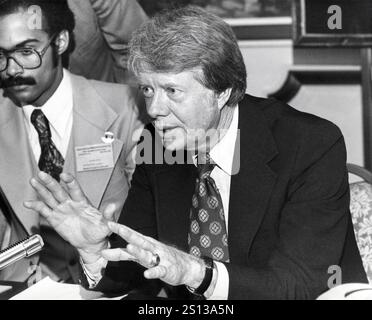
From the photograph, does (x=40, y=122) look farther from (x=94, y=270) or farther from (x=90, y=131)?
(x=94, y=270)

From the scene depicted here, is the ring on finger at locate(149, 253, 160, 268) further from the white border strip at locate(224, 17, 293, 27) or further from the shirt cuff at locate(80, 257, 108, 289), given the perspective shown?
the white border strip at locate(224, 17, 293, 27)

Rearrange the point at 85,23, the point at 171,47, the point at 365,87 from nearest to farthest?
the point at 171,47, the point at 85,23, the point at 365,87

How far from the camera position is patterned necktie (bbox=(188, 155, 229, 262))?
6.64 feet

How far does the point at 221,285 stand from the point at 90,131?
1235 mm

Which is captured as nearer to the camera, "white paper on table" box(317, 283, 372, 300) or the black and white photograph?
"white paper on table" box(317, 283, 372, 300)

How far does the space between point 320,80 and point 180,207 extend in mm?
1781

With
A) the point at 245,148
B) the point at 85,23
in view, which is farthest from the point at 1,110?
the point at 245,148

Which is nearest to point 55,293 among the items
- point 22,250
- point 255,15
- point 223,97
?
point 22,250

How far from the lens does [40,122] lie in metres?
2.72

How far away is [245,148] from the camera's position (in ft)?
6.63

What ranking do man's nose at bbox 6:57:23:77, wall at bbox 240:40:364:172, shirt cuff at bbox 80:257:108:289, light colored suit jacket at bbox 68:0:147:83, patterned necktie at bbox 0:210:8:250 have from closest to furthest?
1. shirt cuff at bbox 80:257:108:289
2. man's nose at bbox 6:57:23:77
3. patterned necktie at bbox 0:210:8:250
4. light colored suit jacket at bbox 68:0:147:83
5. wall at bbox 240:40:364:172

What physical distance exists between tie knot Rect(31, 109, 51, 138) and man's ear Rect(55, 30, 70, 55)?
0.89 ft

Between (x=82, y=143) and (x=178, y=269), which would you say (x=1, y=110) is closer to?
(x=82, y=143)

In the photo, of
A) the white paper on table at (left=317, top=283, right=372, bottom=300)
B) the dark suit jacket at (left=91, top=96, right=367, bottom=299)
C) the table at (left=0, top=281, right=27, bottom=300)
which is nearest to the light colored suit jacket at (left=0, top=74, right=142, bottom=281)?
the dark suit jacket at (left=91, top=96, right=367, bottom=299)
